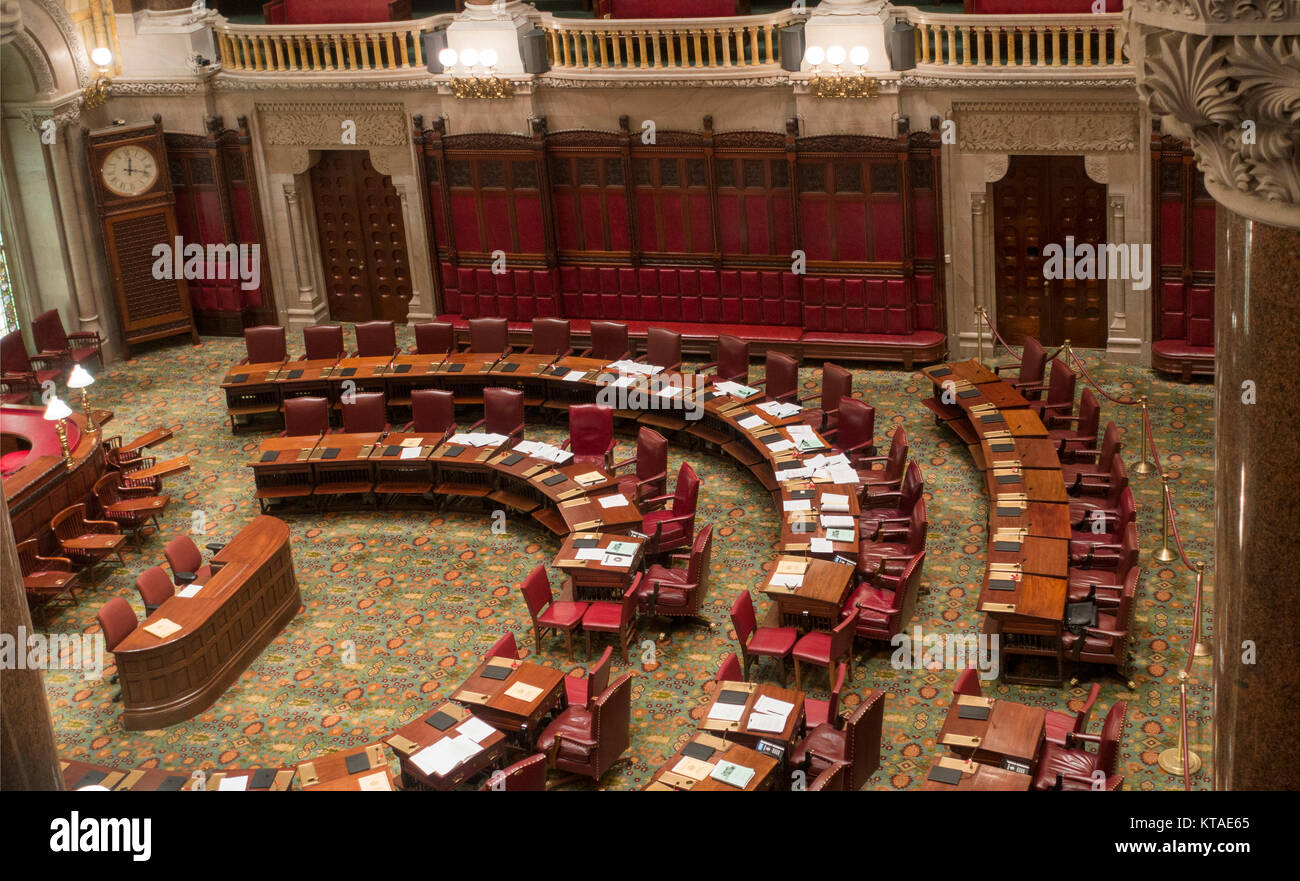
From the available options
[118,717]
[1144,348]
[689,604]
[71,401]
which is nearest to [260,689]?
[118,717]

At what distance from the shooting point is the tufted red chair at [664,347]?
18.1 m

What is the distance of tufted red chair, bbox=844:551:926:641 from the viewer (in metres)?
12.7

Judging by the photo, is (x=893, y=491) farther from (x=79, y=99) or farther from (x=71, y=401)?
(x=79, y=99)

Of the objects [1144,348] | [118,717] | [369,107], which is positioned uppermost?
[369,107]

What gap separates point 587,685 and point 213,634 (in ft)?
11.4

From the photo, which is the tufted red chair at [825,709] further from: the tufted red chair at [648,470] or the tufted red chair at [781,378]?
the tufted red chair at [781,378]

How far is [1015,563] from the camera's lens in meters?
12.8

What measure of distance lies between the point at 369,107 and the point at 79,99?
150 inches

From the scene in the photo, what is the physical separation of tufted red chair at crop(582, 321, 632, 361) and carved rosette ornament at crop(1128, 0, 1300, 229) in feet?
44.6

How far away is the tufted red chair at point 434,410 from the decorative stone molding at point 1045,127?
270 inches

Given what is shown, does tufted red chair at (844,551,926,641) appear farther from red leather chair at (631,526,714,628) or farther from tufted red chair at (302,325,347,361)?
tufted red chair at (302,325,347,361)

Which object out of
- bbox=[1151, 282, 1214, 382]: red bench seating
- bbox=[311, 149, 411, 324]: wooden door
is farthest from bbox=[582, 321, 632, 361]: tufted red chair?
bbox=[1151, 282, 1214, 382]: red bench seating

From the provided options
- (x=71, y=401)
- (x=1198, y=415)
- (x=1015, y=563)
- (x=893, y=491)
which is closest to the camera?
(x=1015, y=563)

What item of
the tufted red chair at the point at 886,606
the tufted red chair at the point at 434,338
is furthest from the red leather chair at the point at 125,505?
the tufted red chair at the point at 886,606
